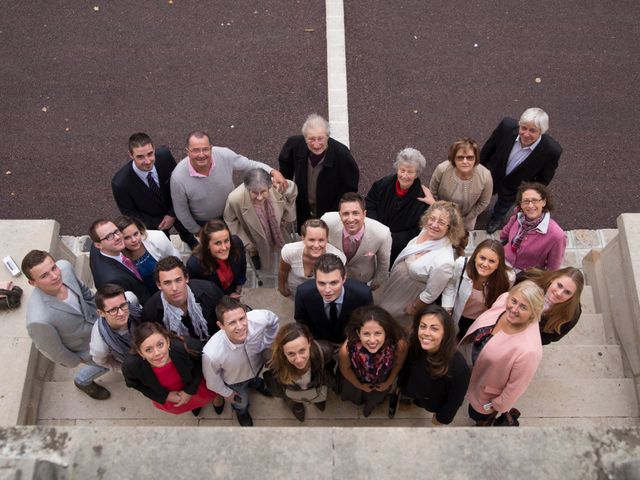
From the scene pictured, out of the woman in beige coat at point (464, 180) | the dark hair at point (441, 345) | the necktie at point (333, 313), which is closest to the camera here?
the dark hair at point (441, 345)

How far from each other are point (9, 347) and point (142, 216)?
1824 mm

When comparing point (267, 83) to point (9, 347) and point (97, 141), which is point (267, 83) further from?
point (9, 347)

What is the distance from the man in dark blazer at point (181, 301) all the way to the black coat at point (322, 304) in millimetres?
750

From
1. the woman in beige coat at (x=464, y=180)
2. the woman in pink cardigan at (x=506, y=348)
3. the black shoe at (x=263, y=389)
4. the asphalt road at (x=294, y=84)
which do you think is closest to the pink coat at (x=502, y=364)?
the woman in pink cardigan at (x=506, y=348)

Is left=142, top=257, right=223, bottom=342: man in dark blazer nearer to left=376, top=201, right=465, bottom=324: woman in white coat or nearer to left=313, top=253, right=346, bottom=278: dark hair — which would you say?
left=313, top=253, right=346, bottom=278: dark hair

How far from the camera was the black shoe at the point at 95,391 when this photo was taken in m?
5.14

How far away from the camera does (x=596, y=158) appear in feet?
26.0

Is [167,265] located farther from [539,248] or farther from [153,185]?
[539,248]

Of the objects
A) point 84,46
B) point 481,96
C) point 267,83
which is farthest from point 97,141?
point 481,96

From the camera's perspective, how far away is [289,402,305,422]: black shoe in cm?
492

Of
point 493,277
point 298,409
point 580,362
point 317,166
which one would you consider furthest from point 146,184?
point 580,362

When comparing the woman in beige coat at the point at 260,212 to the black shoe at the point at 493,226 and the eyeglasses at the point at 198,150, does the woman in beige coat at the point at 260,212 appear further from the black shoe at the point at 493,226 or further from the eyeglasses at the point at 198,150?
the black shoe at the point at 493,226

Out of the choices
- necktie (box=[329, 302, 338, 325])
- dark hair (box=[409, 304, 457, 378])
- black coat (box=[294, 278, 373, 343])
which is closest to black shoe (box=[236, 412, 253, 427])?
black coat (box=[294, 278, 373, 343])

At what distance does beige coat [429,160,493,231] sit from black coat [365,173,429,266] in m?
0.39
